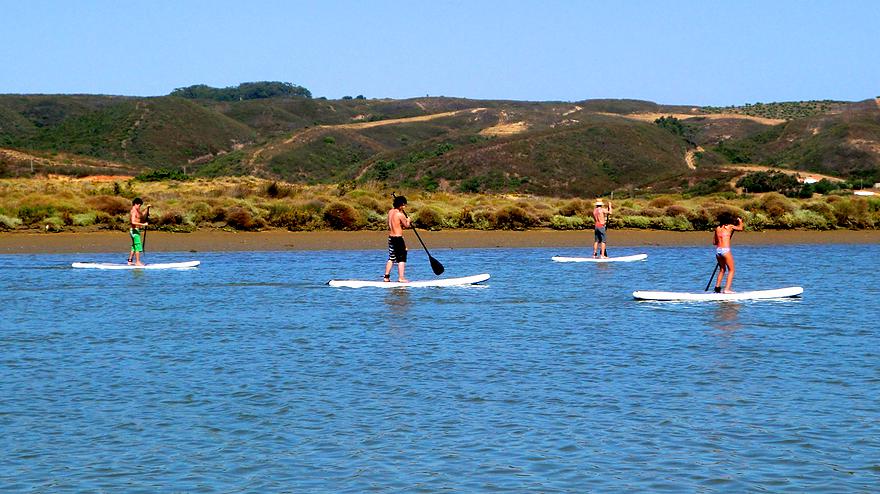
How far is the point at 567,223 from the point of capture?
129ft

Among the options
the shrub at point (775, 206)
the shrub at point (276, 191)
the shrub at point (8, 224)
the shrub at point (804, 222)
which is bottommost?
the shrub at point (8, 224)

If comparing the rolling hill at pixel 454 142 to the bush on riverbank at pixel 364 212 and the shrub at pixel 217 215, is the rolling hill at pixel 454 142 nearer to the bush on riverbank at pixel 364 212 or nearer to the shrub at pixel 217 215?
the bush on riverbank at pixel 364 212

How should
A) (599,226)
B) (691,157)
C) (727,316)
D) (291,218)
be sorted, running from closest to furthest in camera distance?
(727,316) < (599,226) < (291,218) < (691,157)

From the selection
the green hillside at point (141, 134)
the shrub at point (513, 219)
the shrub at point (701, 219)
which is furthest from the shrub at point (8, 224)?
the green hillside at point (141, 134)

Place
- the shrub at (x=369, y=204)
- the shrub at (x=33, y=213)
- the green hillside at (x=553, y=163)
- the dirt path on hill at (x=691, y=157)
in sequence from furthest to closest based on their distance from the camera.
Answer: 1. the dirt path on hill at (x=691, y=157)
2. the green hillside at (x=553, y=163)
3. the shrub at (x=369, y=204)
4. the shrub at (x=33, y=213)

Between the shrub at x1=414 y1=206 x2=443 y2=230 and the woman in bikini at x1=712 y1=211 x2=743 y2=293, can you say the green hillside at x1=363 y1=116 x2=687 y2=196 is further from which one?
the woman in bikini at x1=712 y1=211 x2=743 y2=293

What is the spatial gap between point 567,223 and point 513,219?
1795mm

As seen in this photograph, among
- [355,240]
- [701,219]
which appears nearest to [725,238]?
[355,240]

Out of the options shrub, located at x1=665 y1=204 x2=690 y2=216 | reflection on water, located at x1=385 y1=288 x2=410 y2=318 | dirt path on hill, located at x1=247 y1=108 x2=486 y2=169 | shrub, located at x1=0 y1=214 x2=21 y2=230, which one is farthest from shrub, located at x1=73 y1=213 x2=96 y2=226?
dirt path on hill, located at x1=247 y1=108 x2=486 y2=169

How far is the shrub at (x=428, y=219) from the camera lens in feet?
124

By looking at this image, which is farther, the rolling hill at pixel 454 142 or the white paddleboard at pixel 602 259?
the rolling hill at pixel 454 142

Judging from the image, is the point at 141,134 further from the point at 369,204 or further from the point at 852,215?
the point at 852,215

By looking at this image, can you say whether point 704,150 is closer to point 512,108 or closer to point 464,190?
point 464,190

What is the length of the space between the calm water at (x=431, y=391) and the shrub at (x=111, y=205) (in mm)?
14309
